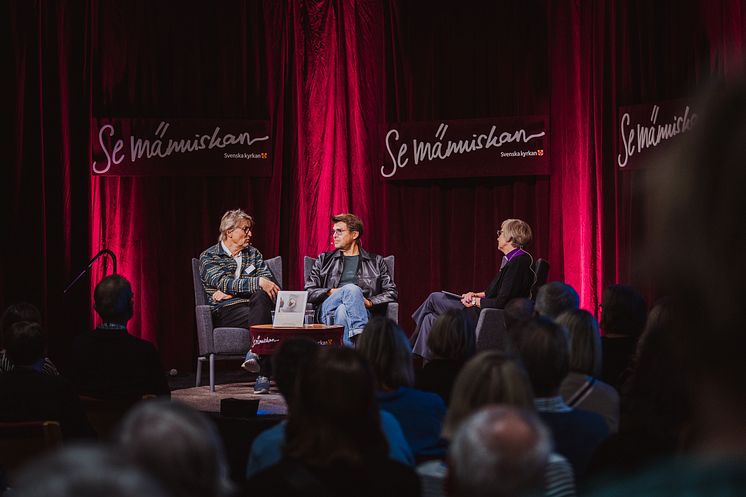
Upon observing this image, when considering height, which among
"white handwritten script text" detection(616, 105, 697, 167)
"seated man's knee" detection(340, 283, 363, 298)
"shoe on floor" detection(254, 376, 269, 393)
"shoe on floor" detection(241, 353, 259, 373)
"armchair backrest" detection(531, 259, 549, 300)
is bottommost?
"shoe on floor" detection(254, 376, 269, 393)

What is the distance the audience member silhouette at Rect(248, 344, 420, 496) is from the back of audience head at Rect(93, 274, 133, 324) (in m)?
2.12

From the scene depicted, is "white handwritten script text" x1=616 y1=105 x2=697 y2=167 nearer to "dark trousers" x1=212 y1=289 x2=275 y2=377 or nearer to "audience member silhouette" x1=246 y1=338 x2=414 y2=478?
"dark trousers" x1=212 y1=289 x2=275 y2=377

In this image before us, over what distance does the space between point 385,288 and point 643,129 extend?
2275 mm

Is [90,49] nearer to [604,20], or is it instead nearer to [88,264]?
[88,264]

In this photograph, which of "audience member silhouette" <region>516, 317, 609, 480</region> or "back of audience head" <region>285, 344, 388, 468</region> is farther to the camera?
"audience member silhouette" <region>516, 317, 609, 480</region>

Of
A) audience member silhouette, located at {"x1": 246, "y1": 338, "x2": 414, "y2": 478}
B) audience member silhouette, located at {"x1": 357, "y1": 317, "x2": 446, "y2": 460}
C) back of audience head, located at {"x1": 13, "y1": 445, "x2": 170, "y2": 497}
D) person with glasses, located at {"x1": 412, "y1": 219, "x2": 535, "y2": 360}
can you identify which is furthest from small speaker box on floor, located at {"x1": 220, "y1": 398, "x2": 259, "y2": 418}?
back of audience head, located at {"x1": 13, "y1": 445, "x2": 170, "y2": 497}

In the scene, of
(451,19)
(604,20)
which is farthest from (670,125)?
(451,19)

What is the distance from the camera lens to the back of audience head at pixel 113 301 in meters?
3.81

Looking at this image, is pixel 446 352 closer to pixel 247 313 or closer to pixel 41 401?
pixel 41 401

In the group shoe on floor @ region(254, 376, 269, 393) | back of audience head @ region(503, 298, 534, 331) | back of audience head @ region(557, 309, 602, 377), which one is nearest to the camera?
back of audience head @ region(557, 309, 602, 377)

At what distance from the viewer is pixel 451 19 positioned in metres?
7.99

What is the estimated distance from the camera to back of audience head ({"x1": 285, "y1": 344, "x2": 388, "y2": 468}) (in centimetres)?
177

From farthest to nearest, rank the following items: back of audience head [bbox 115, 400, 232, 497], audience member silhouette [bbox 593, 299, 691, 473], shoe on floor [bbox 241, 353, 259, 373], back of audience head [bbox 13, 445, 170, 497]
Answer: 1. shoe on floor [bbox 241, 353, 259, 373]
2. audience member silhouette [bbox 593, 299, 691, 473]
3. back of audience head [bbox 115, 400, 232, 497]
4. back of audience head [bbox 13, 445, 170, 497]

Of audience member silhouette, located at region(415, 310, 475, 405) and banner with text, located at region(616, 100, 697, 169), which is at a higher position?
banner with text, located at region(616, 100, 697, 169)
